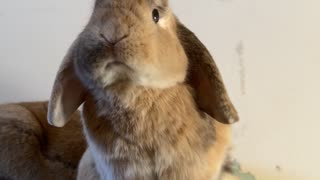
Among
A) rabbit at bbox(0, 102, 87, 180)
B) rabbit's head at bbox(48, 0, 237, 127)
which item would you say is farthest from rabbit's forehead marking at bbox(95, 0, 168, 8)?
rabbit at bbox(0, 102, 87, 180)

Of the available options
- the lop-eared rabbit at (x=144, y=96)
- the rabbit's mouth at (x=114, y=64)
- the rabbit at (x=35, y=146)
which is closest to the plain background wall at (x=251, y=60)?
the rabbit at (x=35, y=146)

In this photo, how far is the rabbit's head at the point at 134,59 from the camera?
523 millimetres

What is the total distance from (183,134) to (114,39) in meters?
0.15

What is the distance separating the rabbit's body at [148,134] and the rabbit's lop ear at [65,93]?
2 centimetres

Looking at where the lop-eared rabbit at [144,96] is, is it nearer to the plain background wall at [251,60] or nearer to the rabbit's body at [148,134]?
the rabbit's body at [148,134]

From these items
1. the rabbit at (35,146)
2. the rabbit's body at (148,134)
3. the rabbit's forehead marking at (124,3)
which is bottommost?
the rabbit at (35,146)

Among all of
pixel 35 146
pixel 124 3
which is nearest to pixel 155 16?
pixel 124 3

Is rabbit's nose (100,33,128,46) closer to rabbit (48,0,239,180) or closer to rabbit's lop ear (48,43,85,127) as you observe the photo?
rabbit (48,0,239,180)

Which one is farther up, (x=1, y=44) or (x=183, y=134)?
(x=183, y=134)

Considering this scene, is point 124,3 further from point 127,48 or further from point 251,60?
point 251,60

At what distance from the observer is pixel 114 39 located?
0.52 meters

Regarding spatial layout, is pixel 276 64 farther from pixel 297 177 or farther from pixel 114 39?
pixel 114 39

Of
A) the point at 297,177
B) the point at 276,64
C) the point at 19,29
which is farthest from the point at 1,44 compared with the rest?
the point at 297,177

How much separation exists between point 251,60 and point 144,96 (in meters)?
0.49
